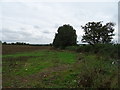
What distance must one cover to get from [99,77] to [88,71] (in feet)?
1.85

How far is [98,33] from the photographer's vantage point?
48.7m

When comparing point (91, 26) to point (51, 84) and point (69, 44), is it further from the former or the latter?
point (51, 84)

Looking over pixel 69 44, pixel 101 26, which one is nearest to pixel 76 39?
pixel 69 44

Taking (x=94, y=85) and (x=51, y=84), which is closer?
(x=94, y=85)

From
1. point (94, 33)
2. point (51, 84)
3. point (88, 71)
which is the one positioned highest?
point (94, 33)

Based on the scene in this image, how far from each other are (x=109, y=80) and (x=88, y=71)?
3.14 feet

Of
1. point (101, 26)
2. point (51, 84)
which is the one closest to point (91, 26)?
point (101, 26)

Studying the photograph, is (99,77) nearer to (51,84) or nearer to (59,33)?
(51,84)

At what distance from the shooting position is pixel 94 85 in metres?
6.81

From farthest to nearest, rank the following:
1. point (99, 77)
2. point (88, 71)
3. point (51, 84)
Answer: point (51, 84) < point (88, 71) < point (99, 77)

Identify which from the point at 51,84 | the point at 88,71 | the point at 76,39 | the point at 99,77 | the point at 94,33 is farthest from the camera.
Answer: the point at 76,39

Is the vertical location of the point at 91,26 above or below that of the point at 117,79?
above

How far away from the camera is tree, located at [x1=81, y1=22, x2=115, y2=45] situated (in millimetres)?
48197

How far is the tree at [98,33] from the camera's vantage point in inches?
1898
